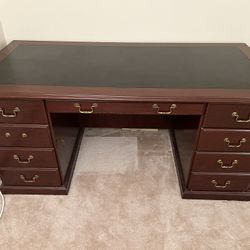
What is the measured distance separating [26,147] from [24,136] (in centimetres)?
8

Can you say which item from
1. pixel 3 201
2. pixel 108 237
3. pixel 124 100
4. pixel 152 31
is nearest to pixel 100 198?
pixel 108 237

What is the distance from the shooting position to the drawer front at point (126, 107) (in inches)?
43.5

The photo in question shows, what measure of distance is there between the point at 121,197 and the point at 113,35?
1030 mm

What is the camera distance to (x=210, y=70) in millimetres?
1248

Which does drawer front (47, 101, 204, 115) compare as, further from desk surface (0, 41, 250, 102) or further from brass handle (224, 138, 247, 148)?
brass handle (224, 138, 247, 148)

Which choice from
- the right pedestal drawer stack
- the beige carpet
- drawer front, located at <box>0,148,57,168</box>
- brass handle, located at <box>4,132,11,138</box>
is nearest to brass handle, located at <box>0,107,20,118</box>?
brass handle, located at <box>4,132,11,138</box>

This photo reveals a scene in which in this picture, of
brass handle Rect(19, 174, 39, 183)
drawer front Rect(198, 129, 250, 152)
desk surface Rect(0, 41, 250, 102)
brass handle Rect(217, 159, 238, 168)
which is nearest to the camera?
desk surface Rect(0, 41, 250, 102)

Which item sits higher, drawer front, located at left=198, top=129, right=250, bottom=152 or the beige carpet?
drawer front, located at left=198, top=129, right=250, bottom=152

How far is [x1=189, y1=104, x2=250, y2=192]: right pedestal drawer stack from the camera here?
43.9 inches

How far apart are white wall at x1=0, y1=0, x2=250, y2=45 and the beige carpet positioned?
0.87 meters

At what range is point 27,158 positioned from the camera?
133cm

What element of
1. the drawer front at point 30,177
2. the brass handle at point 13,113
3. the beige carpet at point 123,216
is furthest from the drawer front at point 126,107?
the beige carpet at point 123,216

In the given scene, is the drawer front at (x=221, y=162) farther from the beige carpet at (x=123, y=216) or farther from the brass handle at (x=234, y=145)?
the beige carpet at (x=123, y=216)

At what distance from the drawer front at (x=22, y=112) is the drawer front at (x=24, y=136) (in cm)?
4
